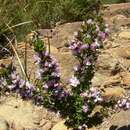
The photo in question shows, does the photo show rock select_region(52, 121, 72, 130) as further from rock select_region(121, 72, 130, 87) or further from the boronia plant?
rock select_region(121, 72, 130, 87)

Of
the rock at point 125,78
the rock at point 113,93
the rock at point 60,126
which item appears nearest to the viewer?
the rock at point 60,126

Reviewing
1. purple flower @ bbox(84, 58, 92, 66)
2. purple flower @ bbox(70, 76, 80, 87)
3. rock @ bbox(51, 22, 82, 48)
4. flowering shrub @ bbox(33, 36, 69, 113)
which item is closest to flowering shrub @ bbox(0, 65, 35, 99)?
flowering shrub @ bbox(33, 36, 69, 113)

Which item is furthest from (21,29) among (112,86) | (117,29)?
(112,86)

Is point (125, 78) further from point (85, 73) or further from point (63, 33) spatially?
point (63, 33)

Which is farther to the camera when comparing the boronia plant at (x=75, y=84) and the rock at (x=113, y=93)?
the rock at (x=113, y=93)

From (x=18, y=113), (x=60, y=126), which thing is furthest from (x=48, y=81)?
(x=18, y=113)

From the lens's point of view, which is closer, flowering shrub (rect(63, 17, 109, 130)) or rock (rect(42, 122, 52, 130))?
flowering shrub (rect(63, 17, 109, 130))

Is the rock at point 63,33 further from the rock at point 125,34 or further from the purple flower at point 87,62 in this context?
the purple flower at point 87,62

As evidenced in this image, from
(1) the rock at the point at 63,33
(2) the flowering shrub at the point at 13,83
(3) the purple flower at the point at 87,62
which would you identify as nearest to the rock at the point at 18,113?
(2) the flowering shrub at the point at 13,83

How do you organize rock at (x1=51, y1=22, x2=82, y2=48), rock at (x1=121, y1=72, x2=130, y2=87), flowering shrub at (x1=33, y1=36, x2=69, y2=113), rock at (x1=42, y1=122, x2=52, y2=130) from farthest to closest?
rock at (x1=51, y1=22, x2=82, y2=48)
rock at (x1=121, y1=72, x2=130, y2=87)
rock at (x1=42, y1=122, x2=52, y2=130)
flowering shrub at (x1=33, y1=36, x2=69, y2=113)
